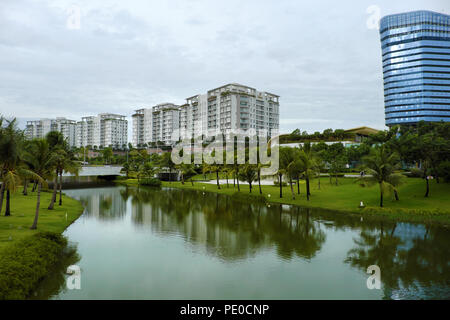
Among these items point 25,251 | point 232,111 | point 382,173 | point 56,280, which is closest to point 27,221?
point 25,251

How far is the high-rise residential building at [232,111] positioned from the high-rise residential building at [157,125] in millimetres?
19659

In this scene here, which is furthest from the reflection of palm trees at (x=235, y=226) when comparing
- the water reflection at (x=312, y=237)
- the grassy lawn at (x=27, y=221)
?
the grassy lawn at (x=27, y=221)

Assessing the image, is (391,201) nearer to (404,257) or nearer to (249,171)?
(404,257)

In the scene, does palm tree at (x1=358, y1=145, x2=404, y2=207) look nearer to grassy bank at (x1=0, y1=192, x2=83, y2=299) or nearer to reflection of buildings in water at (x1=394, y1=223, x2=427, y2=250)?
reflection of buildings in water at (x1=394, y1=223, x2=427, y2=250)

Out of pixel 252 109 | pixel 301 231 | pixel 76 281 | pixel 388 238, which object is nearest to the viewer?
→ pixel 76 281

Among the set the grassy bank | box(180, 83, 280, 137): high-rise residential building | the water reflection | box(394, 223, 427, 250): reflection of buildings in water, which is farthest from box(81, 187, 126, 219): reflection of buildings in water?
box(180, 83, 280, 137): high-rise residential building

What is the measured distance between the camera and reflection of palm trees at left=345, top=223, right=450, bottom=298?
16453 millimetres

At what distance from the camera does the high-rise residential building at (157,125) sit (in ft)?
577

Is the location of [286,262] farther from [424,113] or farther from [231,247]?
[424,113]

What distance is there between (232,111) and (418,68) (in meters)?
101

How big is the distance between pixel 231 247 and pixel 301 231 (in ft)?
28.3

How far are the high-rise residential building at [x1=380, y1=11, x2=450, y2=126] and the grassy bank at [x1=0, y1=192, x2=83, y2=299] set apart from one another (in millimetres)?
168916

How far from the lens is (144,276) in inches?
667
